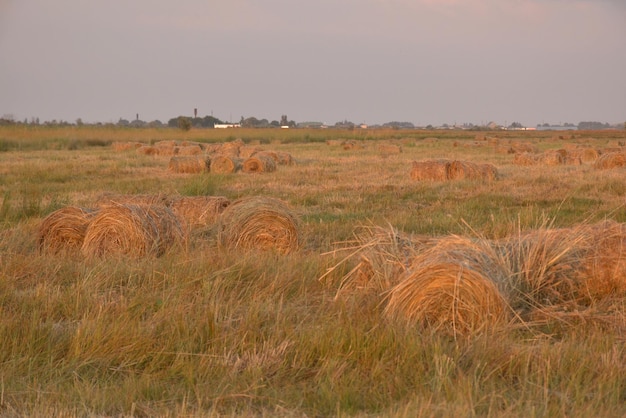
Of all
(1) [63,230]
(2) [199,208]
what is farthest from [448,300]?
(2) [199,208]

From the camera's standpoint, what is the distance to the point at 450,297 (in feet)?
16.9

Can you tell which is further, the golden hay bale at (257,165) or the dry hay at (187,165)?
the dry hay at (187,165)

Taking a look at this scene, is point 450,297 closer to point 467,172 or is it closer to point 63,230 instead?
point 63,230

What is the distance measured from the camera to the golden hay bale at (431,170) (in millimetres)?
17469

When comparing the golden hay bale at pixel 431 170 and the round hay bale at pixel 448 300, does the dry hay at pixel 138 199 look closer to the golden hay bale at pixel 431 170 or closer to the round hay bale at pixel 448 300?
the round hay bale at pixel 448 300

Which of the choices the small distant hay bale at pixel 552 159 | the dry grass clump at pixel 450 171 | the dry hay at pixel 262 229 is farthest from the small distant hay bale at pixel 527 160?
the dry hay at pixel 262 229

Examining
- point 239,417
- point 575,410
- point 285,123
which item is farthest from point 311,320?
point 285,123

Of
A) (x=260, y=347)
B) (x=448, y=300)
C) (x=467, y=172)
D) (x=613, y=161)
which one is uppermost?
(x=613, y=161)

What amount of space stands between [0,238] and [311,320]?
474 cm

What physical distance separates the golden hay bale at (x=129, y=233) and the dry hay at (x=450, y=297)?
326 cm

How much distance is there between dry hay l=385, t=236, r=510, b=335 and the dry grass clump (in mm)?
12290

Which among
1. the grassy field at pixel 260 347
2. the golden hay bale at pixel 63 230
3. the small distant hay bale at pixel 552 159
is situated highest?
the small distant hay bale at pixel 552 159

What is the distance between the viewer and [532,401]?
12.3ft

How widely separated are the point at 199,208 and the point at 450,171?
8932 mm
